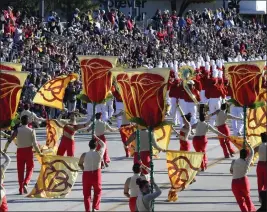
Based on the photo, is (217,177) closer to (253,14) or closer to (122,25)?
(122,25)

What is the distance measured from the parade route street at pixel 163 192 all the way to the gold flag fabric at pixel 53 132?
0.68 meters

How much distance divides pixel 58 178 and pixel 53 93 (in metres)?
4.36

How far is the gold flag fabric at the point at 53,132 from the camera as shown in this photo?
898 inches

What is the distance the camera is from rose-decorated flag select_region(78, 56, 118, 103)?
20.5m

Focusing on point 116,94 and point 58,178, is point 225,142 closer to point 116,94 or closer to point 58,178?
point 116,94

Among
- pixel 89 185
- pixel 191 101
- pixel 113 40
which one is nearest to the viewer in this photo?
pixel 89 185

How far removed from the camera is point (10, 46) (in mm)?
31875

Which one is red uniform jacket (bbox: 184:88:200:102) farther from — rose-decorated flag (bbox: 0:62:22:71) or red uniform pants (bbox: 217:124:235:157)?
rose-decorated flag (bbox: 0:62:22:71)

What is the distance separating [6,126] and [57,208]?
1892 millimetres

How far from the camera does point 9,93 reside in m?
17.4

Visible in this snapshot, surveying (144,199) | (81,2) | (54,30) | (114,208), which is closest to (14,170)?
(114,208)

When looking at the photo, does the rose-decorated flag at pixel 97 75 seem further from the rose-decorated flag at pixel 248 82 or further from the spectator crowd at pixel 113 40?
the spectator crowd at pixel 113 40

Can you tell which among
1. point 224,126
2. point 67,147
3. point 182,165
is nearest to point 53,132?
point 67,147

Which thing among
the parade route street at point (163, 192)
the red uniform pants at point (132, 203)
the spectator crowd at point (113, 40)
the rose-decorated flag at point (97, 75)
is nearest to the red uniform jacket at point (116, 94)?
the spectator crowd at point (113, 40)
